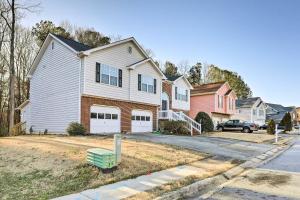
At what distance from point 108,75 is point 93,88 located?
202 cm

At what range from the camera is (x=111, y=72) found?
78.9 feet

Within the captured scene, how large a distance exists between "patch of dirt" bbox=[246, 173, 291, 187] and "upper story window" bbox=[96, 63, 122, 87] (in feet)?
49.4

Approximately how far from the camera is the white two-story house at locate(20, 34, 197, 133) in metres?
22.1

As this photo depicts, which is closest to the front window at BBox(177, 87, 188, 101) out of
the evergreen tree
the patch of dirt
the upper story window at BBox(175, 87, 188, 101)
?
the upper story window at BBox(175, 87, 188, 101)

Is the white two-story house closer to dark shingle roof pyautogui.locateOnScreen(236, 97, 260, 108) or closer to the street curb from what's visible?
the street curb

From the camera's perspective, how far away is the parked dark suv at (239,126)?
37.9 metres

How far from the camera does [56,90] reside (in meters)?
23.9

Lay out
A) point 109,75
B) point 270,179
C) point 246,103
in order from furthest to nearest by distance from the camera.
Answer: point 246,103 → point 109,75 → point 270,179

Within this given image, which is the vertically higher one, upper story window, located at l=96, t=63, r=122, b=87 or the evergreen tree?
the evergreen tree

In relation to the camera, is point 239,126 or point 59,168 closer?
point 59,168

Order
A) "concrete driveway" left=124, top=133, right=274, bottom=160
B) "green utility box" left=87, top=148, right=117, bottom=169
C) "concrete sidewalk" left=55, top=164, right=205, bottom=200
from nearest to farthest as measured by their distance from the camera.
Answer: "concrete sidewalk" left=55, top=164, right=205, bottom=200 < "green utility box" left=87, top=148, right=117, bottom=169 < "concrete driveway" left=124, top=133, right=274, bottom=160

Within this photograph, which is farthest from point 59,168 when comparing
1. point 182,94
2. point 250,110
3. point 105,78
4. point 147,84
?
point 250,110

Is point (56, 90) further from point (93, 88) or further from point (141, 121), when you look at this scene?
point (141, 121)

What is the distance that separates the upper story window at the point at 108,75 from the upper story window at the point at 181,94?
1281 centimetres
